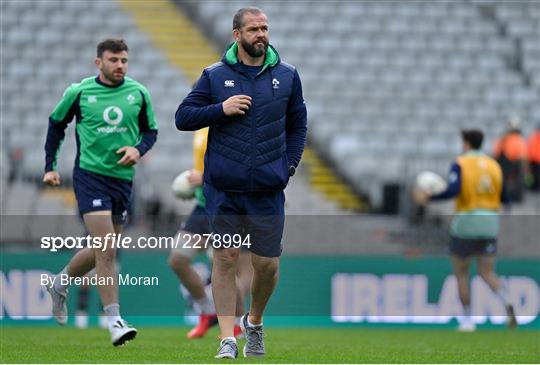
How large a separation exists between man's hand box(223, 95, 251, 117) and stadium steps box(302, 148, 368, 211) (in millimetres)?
11343

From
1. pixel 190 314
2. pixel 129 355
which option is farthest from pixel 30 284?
pixel 129 355

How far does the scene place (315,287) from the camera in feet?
54.3

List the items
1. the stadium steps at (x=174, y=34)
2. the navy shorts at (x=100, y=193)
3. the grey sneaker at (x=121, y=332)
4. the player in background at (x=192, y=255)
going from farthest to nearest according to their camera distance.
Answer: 1. the stadium steps at (x=174, y=34)
2. the player in background at (x=192, y=255)
3. the navy shorts at (x=100, y=193)
4. the grey sneaker at (x=121, y=332)

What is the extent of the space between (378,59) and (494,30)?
9.94ft

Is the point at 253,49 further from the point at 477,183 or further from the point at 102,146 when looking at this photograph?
the point at 477,183

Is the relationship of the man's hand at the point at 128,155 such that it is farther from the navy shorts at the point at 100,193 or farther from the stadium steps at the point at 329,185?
the stadium steps at the point at 329,185

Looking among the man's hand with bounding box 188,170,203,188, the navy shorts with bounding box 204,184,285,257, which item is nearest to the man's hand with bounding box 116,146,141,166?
the navy shorts with bounding box 204,184,285,257

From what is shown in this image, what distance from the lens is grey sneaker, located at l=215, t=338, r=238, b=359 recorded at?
347 inches

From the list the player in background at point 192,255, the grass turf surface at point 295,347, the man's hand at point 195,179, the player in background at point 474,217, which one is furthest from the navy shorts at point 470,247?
the man's hand at point 195,179

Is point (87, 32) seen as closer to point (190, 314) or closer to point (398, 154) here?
point (398, 154)

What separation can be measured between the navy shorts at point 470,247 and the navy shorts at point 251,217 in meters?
6.44

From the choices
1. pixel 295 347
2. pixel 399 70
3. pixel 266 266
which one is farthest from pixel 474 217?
pixel 399 70

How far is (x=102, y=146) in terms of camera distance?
1038 centimetres

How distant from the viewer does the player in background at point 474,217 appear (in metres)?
15.0
